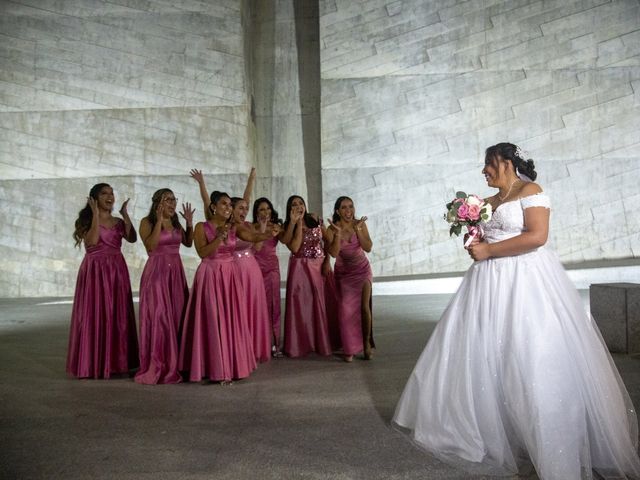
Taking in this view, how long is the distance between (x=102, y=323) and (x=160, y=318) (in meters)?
0.69

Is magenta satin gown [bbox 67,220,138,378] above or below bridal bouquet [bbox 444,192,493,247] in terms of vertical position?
below

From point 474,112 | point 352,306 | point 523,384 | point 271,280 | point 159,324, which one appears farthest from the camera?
point 474,112

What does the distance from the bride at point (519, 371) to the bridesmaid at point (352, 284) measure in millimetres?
2456

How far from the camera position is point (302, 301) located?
21.3ft

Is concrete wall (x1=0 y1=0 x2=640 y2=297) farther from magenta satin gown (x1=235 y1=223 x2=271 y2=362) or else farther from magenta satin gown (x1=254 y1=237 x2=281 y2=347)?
magenta satin gown (x1=235 y1=223 x2=271 y2=362)

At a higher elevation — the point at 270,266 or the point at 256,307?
the point at 270,266

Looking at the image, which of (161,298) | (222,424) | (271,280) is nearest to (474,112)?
(271,280)

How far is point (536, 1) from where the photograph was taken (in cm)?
1240

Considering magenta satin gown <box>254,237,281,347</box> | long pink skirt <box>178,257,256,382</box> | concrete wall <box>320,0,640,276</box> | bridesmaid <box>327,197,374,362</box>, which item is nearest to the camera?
long pink skirt <box>178,257,256,382</box>

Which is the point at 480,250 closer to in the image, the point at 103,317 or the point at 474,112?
the point at 103,317

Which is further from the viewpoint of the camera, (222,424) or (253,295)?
(253,295)

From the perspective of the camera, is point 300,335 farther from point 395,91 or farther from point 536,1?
point 536,1

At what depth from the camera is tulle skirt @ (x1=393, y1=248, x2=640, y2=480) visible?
301 cm

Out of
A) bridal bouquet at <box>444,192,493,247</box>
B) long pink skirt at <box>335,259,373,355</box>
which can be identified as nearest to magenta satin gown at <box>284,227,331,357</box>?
long pink skirt at <box>335,259,373,355</box>
